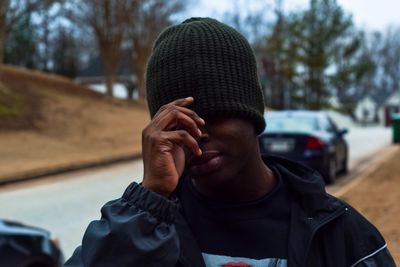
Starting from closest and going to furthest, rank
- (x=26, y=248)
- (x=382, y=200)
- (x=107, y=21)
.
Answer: (x=26, y=248)
(x=382, y=200)
(x=107, y=21)

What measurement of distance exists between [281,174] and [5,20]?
74.6ft

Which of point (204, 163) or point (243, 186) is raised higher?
point (204, 163)

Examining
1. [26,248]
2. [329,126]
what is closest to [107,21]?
[329,126]

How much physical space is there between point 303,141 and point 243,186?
27.2 feet

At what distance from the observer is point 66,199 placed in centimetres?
989

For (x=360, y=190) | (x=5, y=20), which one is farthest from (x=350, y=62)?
(x=360, y=190)

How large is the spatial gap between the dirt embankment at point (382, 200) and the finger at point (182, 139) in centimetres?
141

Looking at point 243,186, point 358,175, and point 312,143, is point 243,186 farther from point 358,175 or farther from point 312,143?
point 358,175

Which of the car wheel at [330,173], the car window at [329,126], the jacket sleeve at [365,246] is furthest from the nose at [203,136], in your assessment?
the car window at [329,126]

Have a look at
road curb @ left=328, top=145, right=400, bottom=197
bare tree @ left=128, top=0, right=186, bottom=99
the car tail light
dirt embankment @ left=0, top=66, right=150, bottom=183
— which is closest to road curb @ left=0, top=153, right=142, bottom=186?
dirt embankment @ left=0, top=66, right=150, bottom=183

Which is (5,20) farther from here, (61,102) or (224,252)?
(224,252)

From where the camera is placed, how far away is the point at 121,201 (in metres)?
1.50

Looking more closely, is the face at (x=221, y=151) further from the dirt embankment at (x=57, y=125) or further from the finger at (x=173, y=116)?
the dirt embankment at (x=57, y=125)

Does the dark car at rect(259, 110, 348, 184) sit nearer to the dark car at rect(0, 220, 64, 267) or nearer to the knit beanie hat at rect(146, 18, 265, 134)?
the dark car at rect(0, 220, 64, 267)
